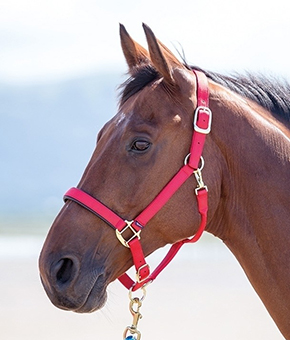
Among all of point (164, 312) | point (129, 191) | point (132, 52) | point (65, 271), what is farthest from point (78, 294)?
point (164, 312)

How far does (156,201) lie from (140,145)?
32 cm

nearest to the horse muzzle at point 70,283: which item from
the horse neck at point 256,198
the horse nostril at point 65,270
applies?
the horse nostril at point 65,270

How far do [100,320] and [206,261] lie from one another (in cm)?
860

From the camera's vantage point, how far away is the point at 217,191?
3.46 m

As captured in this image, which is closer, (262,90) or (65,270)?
(65,270)

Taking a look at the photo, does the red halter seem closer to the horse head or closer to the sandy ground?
the horse head

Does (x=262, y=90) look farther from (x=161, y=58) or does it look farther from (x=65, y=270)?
(x=65, y=270)

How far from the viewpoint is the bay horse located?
3260 millimetres

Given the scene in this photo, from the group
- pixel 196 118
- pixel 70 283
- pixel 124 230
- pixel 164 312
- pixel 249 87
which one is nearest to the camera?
pixel 70 283

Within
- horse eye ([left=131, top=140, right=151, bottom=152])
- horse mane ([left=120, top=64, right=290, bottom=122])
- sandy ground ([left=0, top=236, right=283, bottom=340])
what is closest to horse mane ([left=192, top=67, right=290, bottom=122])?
horse mane ([left=120, top=64, right=290, bottom=122])

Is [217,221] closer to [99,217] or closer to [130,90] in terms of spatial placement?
[99,217]

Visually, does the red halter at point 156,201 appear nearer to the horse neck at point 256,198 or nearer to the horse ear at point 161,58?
the horse neck at point 256,198

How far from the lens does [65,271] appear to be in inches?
127

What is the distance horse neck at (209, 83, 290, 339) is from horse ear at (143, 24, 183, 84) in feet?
0.99
